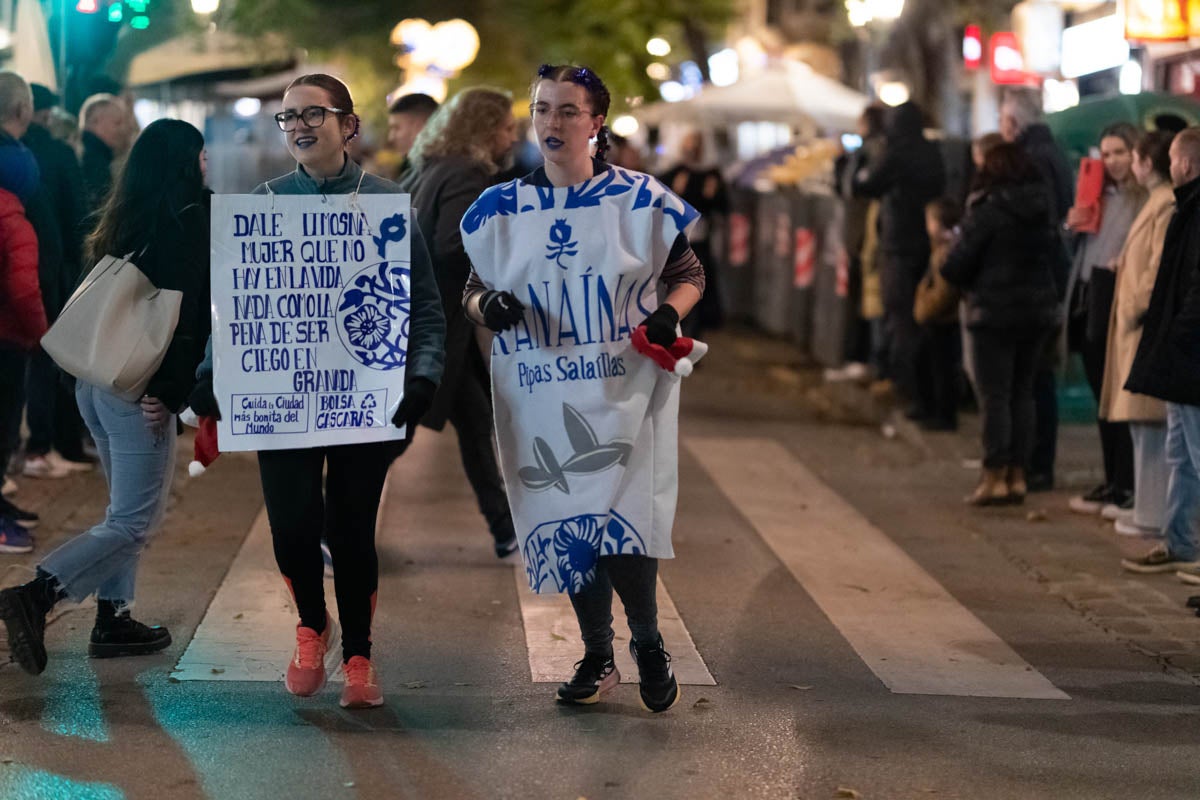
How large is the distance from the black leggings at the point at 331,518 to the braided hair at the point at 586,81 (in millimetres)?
1199

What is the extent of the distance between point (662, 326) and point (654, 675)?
1166mm

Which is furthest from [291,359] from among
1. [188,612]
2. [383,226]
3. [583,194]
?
[188,612]

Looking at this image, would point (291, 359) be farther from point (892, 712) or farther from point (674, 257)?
point (892, 712)

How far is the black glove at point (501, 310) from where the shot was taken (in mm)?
5875

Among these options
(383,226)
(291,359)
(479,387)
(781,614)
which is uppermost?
(383,226)

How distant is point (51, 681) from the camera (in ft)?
21.2

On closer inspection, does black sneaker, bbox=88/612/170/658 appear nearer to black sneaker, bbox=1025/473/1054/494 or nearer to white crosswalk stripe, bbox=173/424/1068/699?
white crosswalk stripe, bbox=173/424/1068/699

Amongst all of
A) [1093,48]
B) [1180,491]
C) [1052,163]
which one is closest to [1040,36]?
[1093,48]

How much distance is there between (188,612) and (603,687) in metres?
2.11

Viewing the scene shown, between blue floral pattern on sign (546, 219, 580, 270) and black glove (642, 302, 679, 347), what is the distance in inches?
12.7

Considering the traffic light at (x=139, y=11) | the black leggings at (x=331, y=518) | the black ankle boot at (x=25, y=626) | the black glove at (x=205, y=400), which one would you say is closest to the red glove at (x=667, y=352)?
the black leggings at (x=331, y=518)

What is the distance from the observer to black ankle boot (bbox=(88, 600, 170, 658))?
6848mm

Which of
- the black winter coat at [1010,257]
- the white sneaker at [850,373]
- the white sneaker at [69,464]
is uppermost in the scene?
the black winter coat at [1010,257]

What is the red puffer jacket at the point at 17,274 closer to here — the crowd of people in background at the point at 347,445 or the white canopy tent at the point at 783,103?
the crowd of people in background at the point at 347,445
